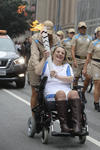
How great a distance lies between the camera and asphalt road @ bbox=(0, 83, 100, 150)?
6.27m

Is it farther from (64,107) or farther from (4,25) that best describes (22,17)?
(64,107)

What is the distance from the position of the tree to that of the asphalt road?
55.8 metres

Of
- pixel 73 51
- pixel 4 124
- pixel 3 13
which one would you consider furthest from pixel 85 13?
pixel 4 124

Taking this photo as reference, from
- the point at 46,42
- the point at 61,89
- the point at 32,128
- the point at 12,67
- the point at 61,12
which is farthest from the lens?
the point at 61,12

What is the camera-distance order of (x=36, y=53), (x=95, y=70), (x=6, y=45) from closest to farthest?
1. (x=36, y=53)
2. (x=95, y=70)
3. (x=6, y=45)

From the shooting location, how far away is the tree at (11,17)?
217ft

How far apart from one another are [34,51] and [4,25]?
61616 mm

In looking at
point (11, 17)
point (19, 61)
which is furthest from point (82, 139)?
point (11, 17)

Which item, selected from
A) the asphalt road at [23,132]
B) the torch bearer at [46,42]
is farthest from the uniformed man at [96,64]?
the torch bearer at [46,42]

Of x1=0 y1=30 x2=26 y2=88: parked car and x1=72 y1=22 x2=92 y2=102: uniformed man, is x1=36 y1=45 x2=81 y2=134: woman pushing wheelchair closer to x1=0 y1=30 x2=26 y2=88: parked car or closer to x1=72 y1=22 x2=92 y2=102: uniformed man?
x1=72 y1=22 x2=92 y2=102: uniformed man

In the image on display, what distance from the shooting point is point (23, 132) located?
23.6 ft

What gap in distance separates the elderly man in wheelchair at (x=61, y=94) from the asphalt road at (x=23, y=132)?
0.33m

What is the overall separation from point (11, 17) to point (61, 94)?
2435 inches

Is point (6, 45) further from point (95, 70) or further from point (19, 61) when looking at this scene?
point (95, 70)
